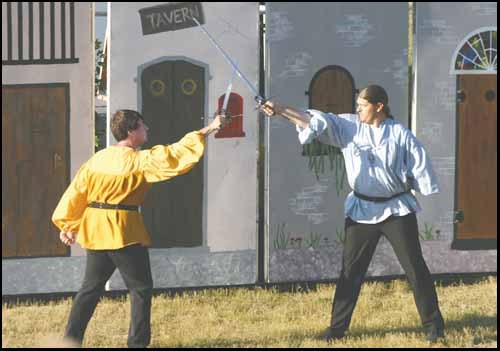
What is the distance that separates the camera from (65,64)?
9180mm

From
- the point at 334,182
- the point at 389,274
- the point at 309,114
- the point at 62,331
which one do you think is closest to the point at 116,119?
the point at 309,114

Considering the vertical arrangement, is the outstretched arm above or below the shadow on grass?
above

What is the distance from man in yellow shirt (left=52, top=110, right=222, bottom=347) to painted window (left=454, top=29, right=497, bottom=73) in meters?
3.60

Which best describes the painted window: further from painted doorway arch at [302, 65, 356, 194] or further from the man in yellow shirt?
the man in yellow shirt

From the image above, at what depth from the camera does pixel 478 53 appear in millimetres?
10000

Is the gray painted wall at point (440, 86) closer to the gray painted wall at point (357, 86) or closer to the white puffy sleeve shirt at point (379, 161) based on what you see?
the gray painted wall at point (357, 86)

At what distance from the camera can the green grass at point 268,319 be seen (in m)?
7.93

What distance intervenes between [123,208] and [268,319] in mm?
2078

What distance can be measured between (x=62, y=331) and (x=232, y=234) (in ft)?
6.27

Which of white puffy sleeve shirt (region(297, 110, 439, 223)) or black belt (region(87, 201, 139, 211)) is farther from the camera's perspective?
white puffy sleeve shirt (region(297, 110, 439, 223))

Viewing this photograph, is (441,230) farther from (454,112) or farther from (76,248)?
(76,248)

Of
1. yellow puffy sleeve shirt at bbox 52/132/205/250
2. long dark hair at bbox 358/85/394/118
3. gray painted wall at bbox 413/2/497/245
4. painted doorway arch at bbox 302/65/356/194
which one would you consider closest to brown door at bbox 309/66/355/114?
painted doorway arch at bbox 302/65/356/194

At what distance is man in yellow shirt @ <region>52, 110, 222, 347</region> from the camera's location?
23.6ft

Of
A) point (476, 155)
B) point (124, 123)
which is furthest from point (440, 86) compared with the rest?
point (124, 123)
